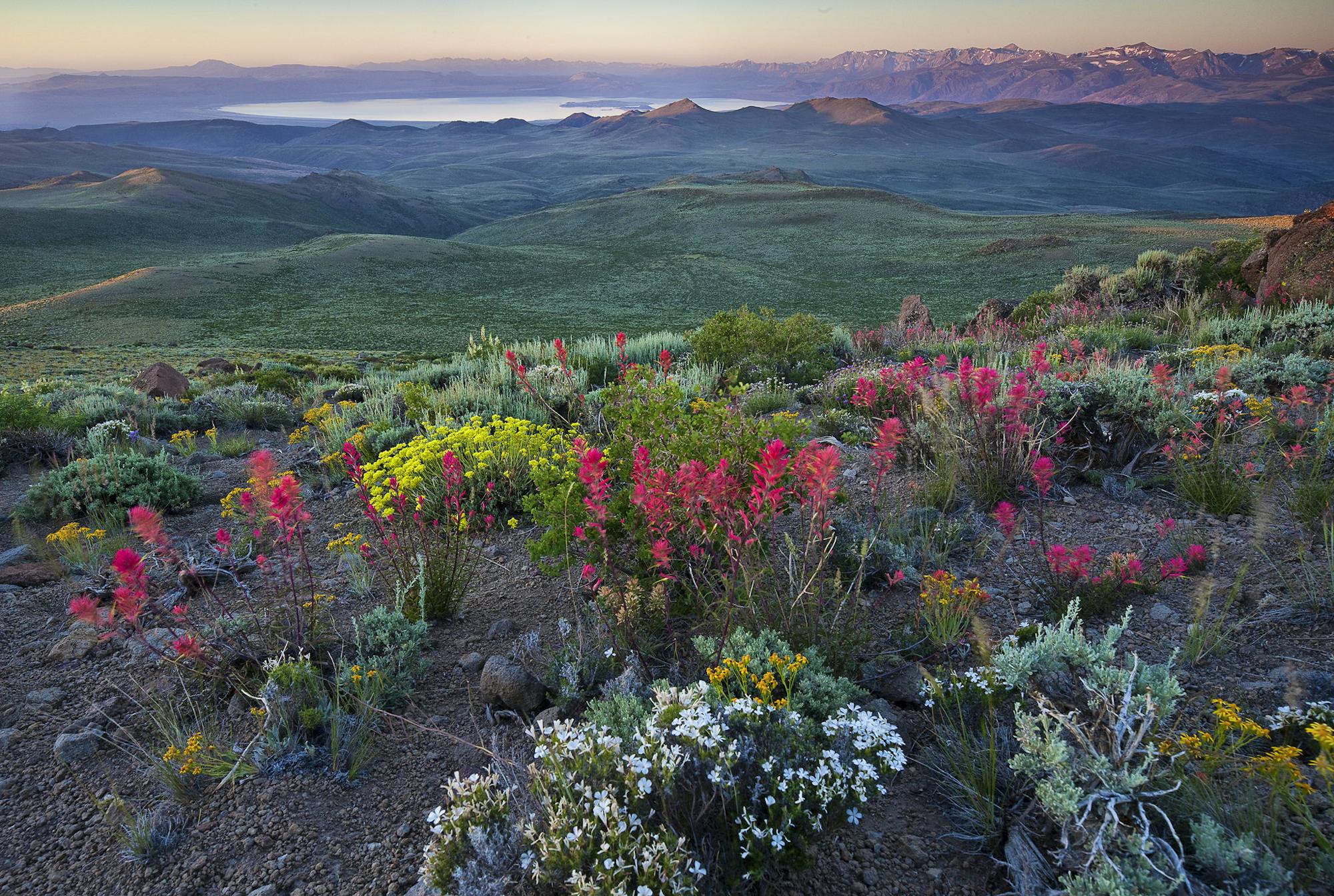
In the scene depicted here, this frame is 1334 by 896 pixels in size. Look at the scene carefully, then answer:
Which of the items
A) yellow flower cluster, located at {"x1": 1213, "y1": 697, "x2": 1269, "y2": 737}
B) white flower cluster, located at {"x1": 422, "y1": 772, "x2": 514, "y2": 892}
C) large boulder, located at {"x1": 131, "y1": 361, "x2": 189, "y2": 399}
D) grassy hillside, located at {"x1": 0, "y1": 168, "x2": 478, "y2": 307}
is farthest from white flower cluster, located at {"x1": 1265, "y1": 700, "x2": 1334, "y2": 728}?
grassy hillside, located at {"x1": 0, "y1": 168, "x2": 478, "y2": 307}

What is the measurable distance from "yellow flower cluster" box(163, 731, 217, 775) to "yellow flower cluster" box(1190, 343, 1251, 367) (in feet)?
24.2

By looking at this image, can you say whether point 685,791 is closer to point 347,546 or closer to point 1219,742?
point 1219,742

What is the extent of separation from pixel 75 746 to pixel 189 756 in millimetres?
717

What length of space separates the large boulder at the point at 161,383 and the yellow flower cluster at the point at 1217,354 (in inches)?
492

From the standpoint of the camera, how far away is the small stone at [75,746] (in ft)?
9.18

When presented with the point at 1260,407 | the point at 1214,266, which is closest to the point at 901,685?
the point at 1260,407

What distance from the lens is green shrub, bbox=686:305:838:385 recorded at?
9117 mm

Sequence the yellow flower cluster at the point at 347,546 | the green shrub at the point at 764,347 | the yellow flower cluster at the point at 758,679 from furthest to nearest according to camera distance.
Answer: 1. the green shrub at the point at 764,347
2. the yellow flower cluster at the point at 347,546
3. the yellow flower cluster at the point at 758,679

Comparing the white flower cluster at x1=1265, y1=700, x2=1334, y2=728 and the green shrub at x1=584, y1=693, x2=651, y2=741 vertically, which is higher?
the white flower cluster at x1=1265, y1=700, x2=1334, y2=728

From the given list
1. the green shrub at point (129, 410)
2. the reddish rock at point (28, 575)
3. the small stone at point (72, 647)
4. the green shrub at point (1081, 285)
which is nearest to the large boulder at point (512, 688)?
the small stone at point (72, 647)

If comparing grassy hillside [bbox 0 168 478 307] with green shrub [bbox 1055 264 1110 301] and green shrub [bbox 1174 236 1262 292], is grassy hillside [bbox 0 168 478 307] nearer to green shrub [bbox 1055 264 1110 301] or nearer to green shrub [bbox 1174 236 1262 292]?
green shrub [bbox 1055 264 1110 301]

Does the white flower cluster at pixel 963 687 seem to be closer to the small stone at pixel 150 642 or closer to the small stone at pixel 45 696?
the small stone at pixel 150 642

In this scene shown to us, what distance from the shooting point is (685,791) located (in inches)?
81.3

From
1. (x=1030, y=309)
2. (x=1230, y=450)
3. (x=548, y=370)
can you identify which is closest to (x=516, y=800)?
(x=1230, y=450)
